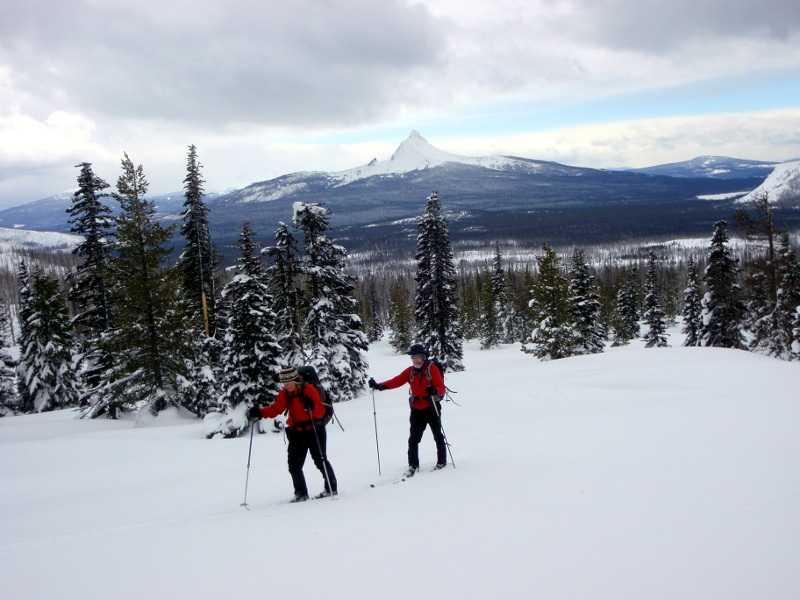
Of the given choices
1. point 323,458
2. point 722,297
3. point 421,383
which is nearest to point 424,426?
point 421,383

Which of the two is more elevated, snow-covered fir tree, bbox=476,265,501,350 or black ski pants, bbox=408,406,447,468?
black ski pants, bbox=408,406,447,468

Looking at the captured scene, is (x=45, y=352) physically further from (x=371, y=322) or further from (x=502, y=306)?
(x=371, y=322)

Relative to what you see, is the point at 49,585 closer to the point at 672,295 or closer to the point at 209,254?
the point at 209,254

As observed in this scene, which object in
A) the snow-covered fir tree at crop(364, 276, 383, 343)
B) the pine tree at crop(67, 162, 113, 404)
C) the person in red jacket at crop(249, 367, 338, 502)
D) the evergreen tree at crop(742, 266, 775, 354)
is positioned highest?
→ the pine tree at crop(67, 162, 113, 404)

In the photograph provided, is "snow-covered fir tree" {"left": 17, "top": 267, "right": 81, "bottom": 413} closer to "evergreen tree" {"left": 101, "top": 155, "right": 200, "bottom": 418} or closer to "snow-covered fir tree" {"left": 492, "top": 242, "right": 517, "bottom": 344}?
"evergreen tree" {"left": 101, "top": 155, "right": 200, "bottom": 418}

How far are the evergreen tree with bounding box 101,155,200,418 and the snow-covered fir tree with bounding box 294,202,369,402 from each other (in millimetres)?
5517

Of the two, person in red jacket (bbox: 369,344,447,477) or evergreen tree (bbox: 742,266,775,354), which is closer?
person in red jacket (bbox: 369,344,447,477)

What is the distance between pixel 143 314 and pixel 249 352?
5.59 m

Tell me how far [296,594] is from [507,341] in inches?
2551

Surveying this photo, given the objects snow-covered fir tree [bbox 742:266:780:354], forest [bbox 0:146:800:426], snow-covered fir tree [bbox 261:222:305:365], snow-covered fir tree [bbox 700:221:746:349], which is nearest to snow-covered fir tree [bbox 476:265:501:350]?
forest [bbox 0:146:800:426]

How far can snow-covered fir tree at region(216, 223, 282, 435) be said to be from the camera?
55.1ft

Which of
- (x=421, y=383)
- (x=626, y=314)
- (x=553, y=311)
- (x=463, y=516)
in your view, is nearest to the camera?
(x=463, y=516)

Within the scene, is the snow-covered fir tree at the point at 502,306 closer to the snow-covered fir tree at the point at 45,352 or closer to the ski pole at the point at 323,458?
the snow-covered fir tree at the point at 45,352

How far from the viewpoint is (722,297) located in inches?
1231
